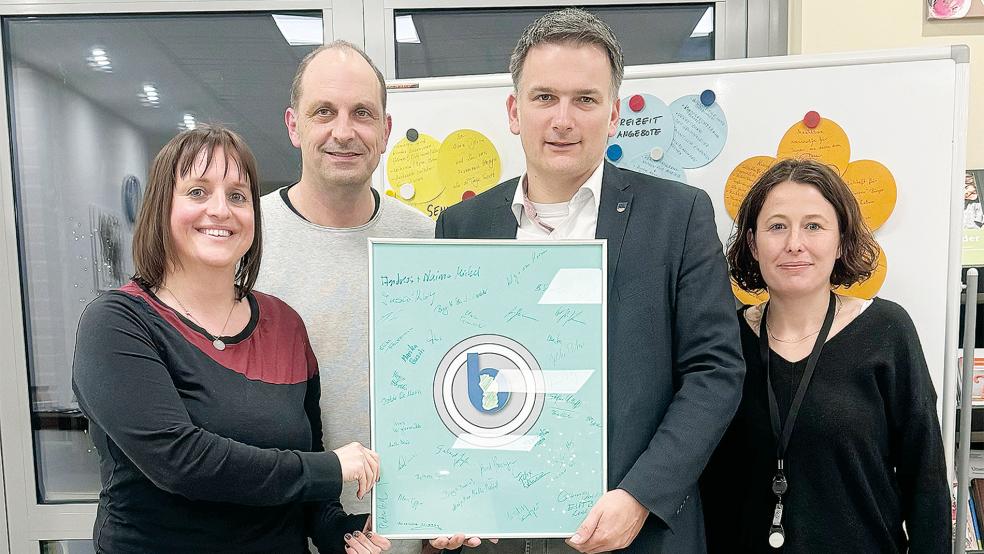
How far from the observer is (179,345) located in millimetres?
1224

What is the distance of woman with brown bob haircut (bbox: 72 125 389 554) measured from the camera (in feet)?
3.80

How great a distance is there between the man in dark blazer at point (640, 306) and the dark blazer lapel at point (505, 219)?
13cm

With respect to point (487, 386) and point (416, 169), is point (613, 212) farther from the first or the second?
point (416, 169)

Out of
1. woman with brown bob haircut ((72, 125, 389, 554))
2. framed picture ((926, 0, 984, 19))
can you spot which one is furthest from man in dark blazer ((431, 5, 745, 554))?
framed picture ((926, 0, 984, 19))

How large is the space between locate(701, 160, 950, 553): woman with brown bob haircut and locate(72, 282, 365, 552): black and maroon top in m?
1.02

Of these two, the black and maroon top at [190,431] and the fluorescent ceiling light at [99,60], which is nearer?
the black and maroon top at [190,431]

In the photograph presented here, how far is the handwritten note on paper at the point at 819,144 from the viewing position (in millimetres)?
1987

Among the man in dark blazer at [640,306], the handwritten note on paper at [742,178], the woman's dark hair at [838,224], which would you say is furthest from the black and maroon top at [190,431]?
the handwritten note on paper at [742,178]

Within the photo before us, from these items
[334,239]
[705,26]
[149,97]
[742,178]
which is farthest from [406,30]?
[742,178]

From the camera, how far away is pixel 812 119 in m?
2.00

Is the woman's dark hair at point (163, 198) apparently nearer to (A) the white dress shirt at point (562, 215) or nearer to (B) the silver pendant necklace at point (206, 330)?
(B) the silver pendant necklace at point (206, 330)

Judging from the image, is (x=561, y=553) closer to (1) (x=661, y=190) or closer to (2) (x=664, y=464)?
(2) (x=664, y=464)

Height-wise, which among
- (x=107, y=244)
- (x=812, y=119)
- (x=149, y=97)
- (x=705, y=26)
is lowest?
(x=107, y=244)

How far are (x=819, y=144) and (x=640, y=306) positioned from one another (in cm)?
111
